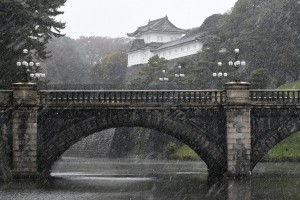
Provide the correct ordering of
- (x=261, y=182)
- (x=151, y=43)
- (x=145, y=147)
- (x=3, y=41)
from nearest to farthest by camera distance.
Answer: (x=261, y=182), (x=3, y=41), (x=145, y=147), (x=151, y=43)

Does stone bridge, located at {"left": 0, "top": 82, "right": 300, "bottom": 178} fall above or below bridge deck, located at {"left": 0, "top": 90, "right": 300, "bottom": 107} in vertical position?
below

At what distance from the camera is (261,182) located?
39.8 meters

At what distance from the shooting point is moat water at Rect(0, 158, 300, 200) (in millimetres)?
32375

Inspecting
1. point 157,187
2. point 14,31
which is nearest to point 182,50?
point 14,31

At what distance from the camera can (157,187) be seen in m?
38.1

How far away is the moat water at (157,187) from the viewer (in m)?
32.4

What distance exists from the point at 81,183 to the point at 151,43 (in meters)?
83.4

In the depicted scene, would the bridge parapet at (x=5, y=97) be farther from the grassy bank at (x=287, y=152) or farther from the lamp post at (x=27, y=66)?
the grassy bank at (x=287, y=152)

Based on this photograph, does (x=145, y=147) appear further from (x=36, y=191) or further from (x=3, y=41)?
(x=36, y=191)

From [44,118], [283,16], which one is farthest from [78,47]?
[44,118]

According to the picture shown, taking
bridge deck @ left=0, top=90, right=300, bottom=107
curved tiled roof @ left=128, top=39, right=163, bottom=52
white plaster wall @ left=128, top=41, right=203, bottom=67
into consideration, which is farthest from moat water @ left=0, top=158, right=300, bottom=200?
curved tiled roof @ left=128, top=39, right=163, bottom=52

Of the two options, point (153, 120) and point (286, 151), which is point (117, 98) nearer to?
point (153, 120)

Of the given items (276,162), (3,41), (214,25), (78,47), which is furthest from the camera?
(78,47)

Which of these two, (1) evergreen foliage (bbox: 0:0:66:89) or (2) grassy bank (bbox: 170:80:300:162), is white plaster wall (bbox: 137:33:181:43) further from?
(1) evergreen foliage (bbox: 0:0:66:89)
